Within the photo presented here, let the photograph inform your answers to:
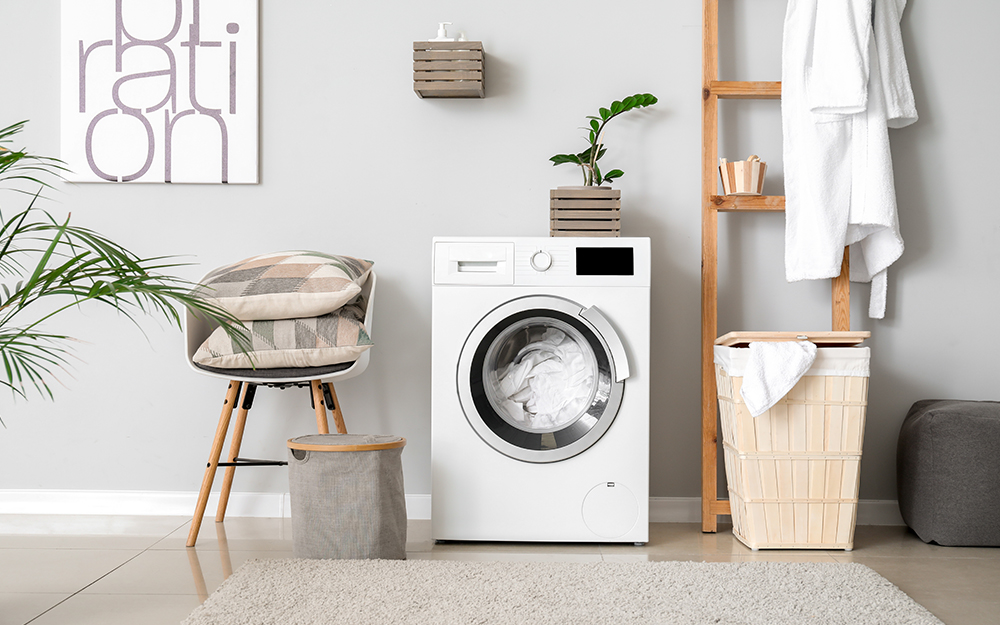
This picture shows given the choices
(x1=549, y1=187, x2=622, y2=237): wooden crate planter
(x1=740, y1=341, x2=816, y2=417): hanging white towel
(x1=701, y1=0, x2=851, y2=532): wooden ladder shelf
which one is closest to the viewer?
(x1=740, y1=341, x2=816, y2=417): hanging white towel

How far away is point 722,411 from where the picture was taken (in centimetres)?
216

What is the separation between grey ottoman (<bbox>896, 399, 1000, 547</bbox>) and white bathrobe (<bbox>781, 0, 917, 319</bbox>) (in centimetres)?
51

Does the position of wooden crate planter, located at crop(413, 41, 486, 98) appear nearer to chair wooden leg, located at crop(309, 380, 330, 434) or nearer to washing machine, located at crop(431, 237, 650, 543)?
washing machine, located at crop(431, 237, 650, 543)

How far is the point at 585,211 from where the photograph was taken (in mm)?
2143

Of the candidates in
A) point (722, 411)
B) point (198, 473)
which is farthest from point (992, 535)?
point (198, 473)

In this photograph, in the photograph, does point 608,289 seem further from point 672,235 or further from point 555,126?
point 555,126

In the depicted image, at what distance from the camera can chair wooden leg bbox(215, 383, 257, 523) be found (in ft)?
7.09

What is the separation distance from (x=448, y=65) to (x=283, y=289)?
89 cm

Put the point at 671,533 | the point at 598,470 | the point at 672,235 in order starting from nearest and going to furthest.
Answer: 1. the point at 598,470
2. the point at 671,533
3. the point at 672,235

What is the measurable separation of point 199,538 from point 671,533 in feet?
4.63

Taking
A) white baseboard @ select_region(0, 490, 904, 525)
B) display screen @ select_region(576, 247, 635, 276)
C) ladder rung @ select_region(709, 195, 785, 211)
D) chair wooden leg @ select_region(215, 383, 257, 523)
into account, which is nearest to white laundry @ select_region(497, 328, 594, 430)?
display screen @ select_region(576, 247, 635, 276)

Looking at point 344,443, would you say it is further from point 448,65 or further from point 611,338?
point 448,65

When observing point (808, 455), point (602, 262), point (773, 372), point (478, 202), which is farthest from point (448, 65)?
point (808, 455)

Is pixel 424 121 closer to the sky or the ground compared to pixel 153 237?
closer to the sky
